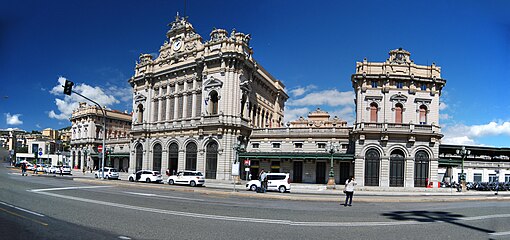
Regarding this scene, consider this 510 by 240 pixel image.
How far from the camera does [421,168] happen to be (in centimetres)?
4128

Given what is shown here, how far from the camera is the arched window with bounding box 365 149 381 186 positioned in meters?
41.4

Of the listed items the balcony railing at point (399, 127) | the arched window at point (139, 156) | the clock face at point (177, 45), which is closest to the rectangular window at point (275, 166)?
the balcony railing at point (399, 127)

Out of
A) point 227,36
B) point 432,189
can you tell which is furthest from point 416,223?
point 227,36

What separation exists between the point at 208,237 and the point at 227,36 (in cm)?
4268

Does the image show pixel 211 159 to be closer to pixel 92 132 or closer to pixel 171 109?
pixel 171 109

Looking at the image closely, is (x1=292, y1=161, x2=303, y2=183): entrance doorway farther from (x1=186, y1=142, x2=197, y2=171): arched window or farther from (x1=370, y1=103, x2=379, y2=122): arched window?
(x1=186, y1=142, x2=197, y2=171): arched window

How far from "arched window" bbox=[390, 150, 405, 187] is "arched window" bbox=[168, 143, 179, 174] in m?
31.2

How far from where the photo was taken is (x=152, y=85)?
5797 centimetres

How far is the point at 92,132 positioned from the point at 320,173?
62.7 meters

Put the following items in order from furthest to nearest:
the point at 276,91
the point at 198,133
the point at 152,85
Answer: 1. the point at 276,91
2. the point at 152,85
3. the point at 198,133

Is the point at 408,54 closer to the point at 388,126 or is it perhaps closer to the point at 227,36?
the point at 388,126

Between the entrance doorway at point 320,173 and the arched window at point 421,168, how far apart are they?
36.9 ft

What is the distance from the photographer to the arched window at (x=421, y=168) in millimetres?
41219

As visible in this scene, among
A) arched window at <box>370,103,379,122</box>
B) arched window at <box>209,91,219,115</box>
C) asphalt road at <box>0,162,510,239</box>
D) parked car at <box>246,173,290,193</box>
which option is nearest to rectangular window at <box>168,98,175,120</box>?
arched window at <box>209,91,219,115</box>
